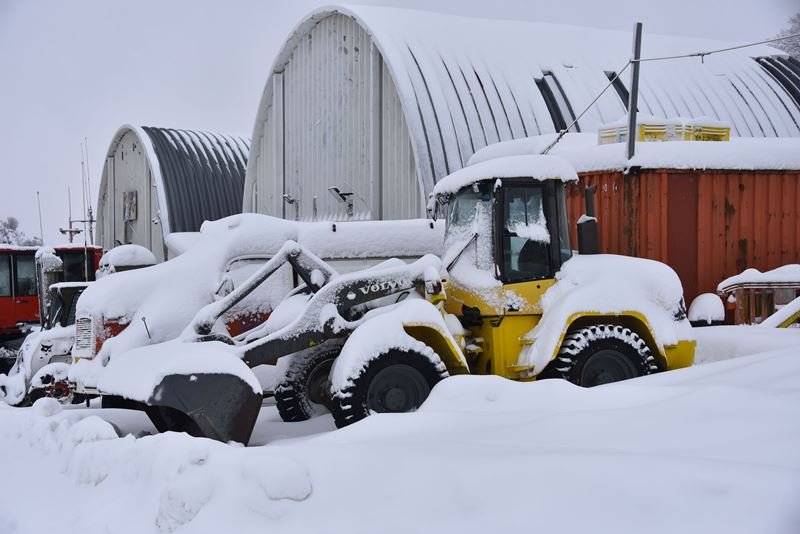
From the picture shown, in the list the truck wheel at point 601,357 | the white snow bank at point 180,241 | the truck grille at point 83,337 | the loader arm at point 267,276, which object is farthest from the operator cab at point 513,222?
the white snow bank at point 180,241

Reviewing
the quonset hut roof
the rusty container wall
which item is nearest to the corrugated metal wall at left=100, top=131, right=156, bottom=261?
the quonset hut roof

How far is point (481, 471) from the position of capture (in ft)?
12.1

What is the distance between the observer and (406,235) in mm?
9547

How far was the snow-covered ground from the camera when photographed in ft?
10.8

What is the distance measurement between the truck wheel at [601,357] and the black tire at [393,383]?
1175 mm

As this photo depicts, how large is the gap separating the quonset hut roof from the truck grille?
1411cm

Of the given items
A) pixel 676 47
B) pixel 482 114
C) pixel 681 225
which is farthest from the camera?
pixel 676 47

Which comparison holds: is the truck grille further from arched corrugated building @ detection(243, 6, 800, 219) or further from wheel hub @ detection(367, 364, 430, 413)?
arched corrugated building @ detection(243, 6, 800, 219)

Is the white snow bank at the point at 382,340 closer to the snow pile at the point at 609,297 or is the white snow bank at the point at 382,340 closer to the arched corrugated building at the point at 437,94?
the snow pile at the point at 609,297

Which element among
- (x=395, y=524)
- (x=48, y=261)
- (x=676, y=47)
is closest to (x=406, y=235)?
Answer: (x=395, y=524)

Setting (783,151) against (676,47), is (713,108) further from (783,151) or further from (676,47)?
(783,151)

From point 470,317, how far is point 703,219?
3898 millimetres

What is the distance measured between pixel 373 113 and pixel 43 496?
1096 cm

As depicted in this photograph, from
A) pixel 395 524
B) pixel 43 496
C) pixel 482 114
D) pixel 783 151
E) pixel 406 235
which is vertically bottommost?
pixel 43 496
